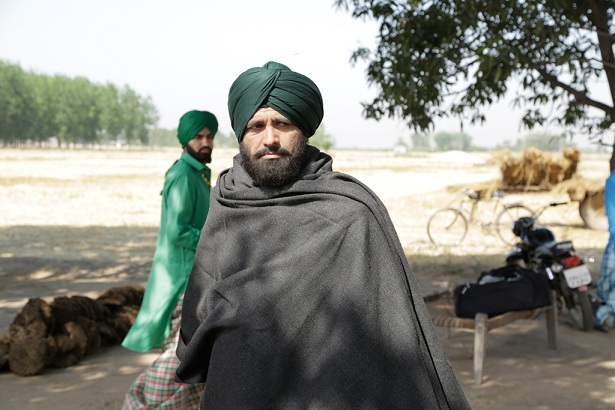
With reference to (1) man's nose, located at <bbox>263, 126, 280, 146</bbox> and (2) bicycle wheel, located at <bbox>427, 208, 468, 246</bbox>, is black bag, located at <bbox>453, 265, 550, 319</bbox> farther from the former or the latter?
(2) bicycle wheel, located at <bbox>427, 208, 468, 246</bbox>

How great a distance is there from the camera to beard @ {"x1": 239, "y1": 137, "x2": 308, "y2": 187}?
7.76 feet

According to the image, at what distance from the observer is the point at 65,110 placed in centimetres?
10362

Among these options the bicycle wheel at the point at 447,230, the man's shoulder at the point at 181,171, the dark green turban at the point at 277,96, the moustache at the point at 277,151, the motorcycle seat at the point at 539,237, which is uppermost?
the dark green turban at the point at 277,96

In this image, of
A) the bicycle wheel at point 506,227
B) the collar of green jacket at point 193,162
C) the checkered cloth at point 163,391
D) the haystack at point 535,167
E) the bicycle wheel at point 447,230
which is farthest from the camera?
the haystack at point 535,167

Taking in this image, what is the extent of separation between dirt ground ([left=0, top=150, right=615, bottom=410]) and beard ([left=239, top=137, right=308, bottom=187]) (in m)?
3.06

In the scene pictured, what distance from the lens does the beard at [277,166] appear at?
2365 mm

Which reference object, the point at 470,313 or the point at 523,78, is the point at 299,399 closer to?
the point at 470,313

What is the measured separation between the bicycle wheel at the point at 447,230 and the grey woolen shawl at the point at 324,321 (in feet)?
38.0

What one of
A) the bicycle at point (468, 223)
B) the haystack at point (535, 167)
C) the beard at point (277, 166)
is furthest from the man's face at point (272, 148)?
the haystack at point (535, 167)

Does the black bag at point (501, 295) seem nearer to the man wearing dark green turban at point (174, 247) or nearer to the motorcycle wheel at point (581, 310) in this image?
the motorcycle wheel at point (581, 310)

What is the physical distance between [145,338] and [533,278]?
10.9 feet

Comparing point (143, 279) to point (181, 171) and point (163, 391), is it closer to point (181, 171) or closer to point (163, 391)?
point (181, 171)

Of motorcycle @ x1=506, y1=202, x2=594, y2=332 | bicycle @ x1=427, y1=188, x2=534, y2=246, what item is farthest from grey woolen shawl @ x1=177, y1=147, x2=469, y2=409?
bicycle @ x1=427, y1=188, x2=534, y2=246

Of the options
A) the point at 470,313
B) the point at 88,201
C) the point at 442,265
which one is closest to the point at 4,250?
the point at 442,265
